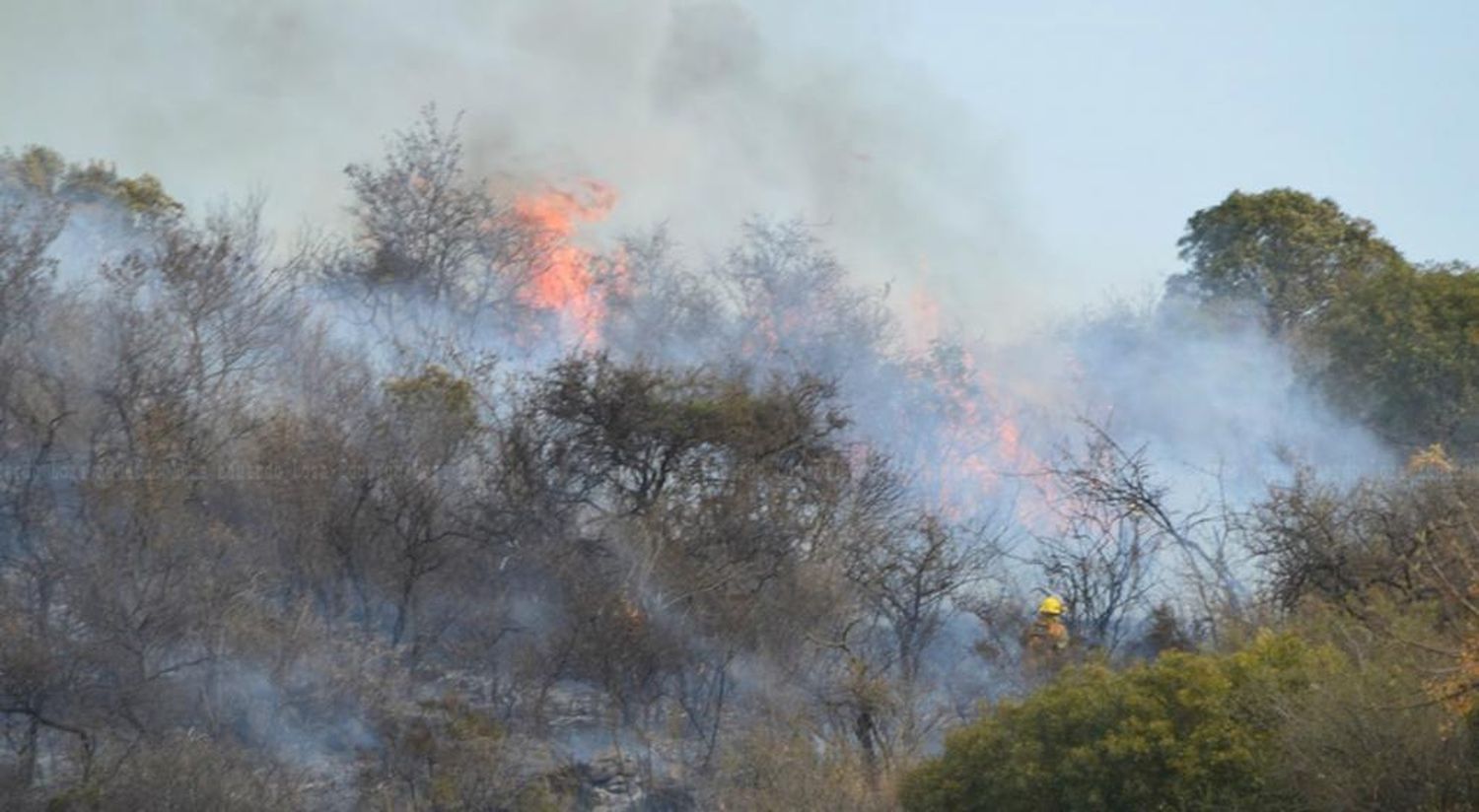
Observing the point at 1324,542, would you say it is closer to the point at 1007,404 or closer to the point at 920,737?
the point at 920,737

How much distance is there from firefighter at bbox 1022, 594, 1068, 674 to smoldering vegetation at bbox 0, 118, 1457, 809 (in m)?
0.56

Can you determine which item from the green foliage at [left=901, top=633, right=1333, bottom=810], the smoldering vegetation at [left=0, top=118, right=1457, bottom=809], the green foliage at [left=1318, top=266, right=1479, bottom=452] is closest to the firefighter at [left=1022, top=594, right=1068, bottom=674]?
the smoldering vegetation at [left=0, top=118, right=1457, bottom=809]

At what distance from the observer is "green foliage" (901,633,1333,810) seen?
20.2m

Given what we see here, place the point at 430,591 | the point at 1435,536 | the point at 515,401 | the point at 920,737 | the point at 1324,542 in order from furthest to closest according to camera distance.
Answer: the point at 515,401, the point at 430,591, the point at 1324,542, the point at 920,737, the point at 1435,536

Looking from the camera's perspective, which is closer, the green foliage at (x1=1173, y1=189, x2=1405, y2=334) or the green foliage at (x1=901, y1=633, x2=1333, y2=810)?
the green foliage at (x1=901, y1=633, x2=1333, y2=810)

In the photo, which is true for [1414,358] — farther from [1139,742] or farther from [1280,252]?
[1139,742]

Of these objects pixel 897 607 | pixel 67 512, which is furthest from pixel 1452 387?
pixel 67 512

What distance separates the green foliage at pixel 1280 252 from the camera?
46438 mm

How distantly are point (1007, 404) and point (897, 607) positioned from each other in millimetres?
13164

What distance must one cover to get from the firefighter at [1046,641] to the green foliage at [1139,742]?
30.3 ft

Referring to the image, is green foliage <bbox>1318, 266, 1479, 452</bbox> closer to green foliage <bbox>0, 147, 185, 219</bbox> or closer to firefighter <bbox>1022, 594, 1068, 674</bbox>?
firefighter <bbox>1022, 594, 1068, 674</bbox>

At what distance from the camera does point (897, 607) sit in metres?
34.9

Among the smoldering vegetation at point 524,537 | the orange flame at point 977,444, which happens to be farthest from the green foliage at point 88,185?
the orange flame at point 977,444

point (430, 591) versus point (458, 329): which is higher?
point (458, 329)
